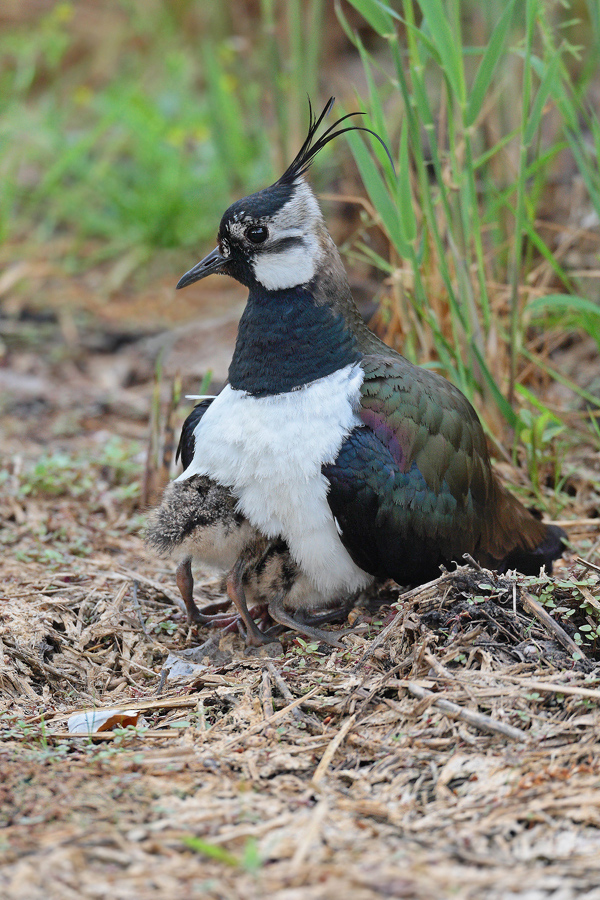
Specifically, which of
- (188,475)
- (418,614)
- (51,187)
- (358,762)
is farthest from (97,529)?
(51,187)

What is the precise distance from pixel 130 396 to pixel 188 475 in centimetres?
233

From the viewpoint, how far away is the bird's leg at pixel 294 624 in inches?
114

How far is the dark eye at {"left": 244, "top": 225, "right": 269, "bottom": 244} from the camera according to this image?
304cm

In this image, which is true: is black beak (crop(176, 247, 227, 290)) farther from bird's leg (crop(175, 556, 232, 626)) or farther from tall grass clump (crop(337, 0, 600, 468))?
bird's leg (crop(175, 556, 232, 626))

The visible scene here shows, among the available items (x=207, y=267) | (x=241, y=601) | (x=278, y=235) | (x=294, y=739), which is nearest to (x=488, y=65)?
(x=278, y=235)

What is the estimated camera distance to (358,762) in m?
2.18

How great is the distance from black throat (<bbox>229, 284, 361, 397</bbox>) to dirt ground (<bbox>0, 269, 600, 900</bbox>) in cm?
79

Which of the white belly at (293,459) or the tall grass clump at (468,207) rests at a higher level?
the tall grass clump at (468,207)

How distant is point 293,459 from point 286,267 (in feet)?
2.15

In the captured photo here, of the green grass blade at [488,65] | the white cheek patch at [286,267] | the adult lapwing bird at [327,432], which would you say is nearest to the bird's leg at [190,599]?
the adult lapwing bird at [327,432]

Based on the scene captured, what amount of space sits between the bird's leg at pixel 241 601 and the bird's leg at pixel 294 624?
83 millimetres

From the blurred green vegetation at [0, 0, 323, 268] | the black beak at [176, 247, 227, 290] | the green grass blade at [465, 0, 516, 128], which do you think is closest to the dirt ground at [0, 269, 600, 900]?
the black beak at [176, 247, 227, 290]

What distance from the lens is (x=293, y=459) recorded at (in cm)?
281

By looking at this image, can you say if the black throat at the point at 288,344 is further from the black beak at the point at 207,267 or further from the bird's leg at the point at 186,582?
the bird's leg at the point at 186,582
